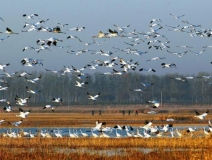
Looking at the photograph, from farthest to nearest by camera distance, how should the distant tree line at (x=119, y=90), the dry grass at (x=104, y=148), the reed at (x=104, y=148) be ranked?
1. the distant tree line at (x=119, y=90)
2. the reed at (x=104, y=148)
3. the dry grass at (x=104, y=148)

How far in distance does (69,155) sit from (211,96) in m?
125

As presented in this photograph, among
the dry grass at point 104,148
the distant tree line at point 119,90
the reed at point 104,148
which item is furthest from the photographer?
the distant tree line at point 119,90

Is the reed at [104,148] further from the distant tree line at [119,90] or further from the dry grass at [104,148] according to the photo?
the distant tree line at [119,90]

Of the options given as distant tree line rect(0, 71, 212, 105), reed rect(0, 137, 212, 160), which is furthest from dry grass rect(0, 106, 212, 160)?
distant tree line rect(0, 71, 212, 105)

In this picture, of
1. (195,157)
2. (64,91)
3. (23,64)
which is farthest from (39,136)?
(64,91)

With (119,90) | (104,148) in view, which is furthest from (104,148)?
(119,90)

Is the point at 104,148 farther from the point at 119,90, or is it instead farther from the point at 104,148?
the point at 119,90

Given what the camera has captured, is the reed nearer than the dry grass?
No

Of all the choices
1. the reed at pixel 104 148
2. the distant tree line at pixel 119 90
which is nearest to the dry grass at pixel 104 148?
the reed at pixel 104 148

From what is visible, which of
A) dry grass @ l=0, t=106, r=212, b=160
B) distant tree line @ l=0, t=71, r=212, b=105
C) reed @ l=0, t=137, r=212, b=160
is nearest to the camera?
dry grass @ l=0, t=106, r=212, b=160

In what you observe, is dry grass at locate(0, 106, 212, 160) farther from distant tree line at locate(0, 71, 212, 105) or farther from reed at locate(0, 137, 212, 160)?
distant tree line at locate(0, 71, 212, 105)

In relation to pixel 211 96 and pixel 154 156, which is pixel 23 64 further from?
pixel 211 96

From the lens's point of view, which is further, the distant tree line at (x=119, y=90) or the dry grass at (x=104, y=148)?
the distant tree line at (x=119, y=90)

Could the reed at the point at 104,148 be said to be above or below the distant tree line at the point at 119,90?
below
